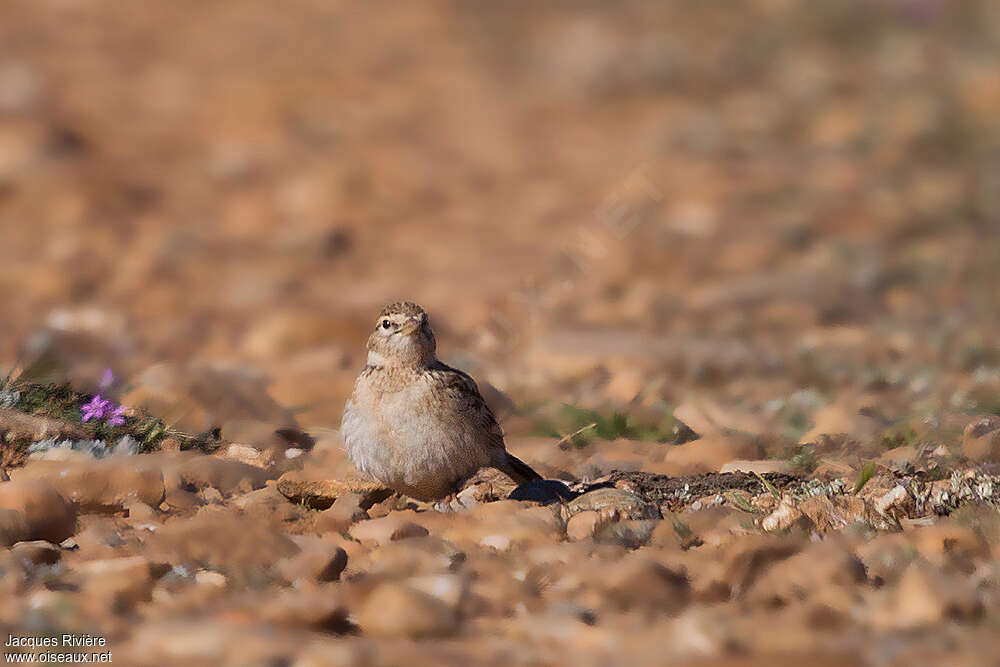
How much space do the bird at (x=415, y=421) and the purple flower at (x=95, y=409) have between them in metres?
1.18

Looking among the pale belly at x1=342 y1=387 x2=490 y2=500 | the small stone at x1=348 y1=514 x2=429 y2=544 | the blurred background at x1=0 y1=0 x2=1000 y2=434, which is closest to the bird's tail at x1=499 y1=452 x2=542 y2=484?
the pale belly at x1=342 y1=387 x2=490 y2=500

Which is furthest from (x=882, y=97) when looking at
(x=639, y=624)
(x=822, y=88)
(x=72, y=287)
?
(x=639, y=624)

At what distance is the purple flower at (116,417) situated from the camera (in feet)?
21.2

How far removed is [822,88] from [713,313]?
270 inches

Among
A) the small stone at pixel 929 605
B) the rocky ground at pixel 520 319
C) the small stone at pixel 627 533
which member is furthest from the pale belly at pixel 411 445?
the small stone at pixel 929 605

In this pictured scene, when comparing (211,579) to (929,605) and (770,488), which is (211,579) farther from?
(770,488)

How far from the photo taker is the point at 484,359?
32.9ft

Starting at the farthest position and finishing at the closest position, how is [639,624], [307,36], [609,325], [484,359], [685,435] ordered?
[307,36], [609,325], [484,359], [685,435], [639,624]

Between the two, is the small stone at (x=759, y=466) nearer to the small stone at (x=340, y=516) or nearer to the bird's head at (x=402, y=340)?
the bird's head at (x=402, y=340)

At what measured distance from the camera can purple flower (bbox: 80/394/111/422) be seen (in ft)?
21.2

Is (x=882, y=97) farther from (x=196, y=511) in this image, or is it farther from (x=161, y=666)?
(x=161, y=666)

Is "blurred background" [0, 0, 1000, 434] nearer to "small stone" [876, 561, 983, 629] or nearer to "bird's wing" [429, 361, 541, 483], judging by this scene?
"bird's wing" [429, 361, 541, 483]

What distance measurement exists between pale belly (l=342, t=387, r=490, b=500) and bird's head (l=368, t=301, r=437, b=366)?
21 cm

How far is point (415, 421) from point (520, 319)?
5279mm
